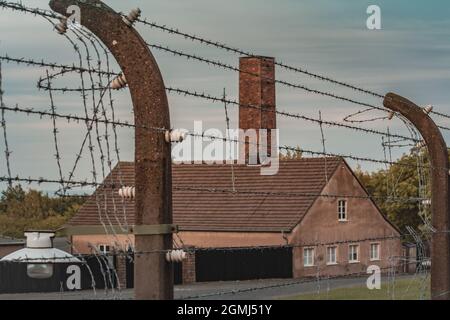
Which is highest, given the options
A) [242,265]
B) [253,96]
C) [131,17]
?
[253,96]

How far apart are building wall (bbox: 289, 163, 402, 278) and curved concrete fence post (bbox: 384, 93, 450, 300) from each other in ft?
117

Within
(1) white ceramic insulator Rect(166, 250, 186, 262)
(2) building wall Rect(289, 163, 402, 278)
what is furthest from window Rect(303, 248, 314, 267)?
(1) white ceramic insulator Rect(166, 250, 186, 262)

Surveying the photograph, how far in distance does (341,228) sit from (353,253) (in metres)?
1.42

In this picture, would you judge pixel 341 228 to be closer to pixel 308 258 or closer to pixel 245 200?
pixel 308 258

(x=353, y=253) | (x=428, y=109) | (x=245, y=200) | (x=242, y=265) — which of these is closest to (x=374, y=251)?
(x=353, y=253)

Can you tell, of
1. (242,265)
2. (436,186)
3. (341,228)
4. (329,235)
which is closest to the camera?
(436,186)

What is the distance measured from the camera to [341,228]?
2039 inches

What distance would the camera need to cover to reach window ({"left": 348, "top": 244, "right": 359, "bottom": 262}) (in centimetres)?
5204

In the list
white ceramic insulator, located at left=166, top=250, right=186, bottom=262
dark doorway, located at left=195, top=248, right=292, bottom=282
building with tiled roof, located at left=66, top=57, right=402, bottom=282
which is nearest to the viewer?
white ceramic insulator, located at left=166, top=250, right=186, bottom=262

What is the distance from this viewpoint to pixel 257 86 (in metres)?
51.8

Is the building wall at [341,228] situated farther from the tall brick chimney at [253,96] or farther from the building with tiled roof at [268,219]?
the tall brick chimney at [253,96]

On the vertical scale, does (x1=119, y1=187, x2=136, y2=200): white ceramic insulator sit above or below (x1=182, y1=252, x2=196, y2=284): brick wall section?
above

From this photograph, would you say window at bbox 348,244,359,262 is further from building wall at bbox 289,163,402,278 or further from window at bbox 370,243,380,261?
window at bbox 370,243,380,261
